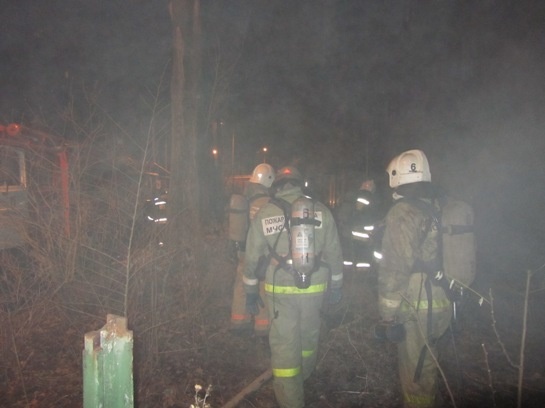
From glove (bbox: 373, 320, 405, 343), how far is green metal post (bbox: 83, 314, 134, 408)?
185cm

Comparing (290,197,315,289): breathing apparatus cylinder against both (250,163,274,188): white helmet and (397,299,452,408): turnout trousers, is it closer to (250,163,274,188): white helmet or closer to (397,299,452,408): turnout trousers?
(397,299,452,408): turnout trousers

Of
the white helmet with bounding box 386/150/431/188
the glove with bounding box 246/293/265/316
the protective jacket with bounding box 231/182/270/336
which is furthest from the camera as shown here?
the protective jacket with bounding box 231/182/270/336

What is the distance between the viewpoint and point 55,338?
442 centimetres

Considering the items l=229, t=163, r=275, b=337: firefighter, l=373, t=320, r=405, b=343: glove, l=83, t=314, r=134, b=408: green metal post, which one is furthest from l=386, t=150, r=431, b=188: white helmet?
l=83, t=314, r=134, b=408: green metal post

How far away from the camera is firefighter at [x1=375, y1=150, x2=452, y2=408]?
116 inches

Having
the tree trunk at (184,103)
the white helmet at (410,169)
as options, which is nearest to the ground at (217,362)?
the white helmet at (410,169)

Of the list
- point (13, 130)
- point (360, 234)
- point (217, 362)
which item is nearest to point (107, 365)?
point (217, 362)

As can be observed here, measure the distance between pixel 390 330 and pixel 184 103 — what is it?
211 inches

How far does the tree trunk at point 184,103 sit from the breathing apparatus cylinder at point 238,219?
1.89 metres

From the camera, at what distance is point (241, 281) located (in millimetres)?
4984

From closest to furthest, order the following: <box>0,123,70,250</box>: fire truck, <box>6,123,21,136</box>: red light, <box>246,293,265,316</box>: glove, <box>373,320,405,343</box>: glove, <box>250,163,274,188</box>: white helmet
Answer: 1. <box>373,320,405,343</box>: glove
2. <box>246,293,265,316</box>: glove
3. <box>0,123,70,250</box>: fire truck
4. <box>250,163,274,188</box>: white helmet
5. <box>6,123,21,136</box>: red light

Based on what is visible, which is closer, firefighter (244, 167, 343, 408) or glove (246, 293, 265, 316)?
firefighter (244, 167, 343, 408)

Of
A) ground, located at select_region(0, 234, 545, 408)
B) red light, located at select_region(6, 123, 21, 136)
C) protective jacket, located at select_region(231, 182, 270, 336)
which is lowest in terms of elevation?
ground, located at select_region(0, 234, 545, 408)

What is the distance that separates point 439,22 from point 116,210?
8.92 m
